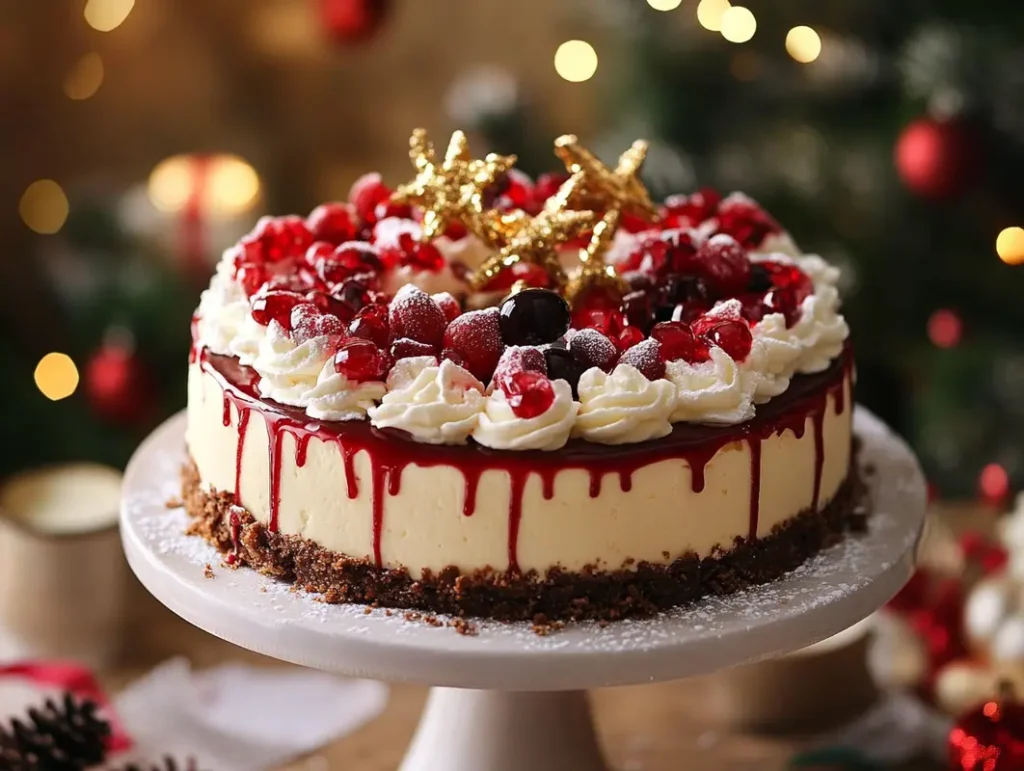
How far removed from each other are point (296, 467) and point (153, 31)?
7.75ft

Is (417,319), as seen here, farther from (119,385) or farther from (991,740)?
(119,385)

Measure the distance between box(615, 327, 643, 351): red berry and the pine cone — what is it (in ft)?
3.62

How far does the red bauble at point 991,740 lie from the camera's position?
1975 mm

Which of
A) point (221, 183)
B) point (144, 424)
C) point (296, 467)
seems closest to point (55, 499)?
point (144, 424)

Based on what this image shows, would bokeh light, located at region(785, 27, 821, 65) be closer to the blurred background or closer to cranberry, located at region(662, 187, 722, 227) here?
the blurred background

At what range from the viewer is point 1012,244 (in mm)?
2752

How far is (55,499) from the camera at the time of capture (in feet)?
9.04

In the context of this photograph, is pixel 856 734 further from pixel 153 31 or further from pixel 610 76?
pixel 153 31

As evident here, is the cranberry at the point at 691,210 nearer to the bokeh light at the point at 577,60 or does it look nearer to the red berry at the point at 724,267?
the red berry at the point at 724,267

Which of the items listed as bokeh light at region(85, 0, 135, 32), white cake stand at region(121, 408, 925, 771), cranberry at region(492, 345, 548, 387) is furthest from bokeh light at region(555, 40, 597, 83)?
cranberry at region(492, 345, 548, 387)

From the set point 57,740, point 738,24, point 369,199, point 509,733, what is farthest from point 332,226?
point 738,24

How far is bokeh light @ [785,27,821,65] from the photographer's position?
281cm

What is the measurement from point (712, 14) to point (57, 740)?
6.14ft

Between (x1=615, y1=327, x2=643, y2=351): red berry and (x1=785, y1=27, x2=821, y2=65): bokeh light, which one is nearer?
(x1=615, y1=327, x2=643, y2=351): red berry
